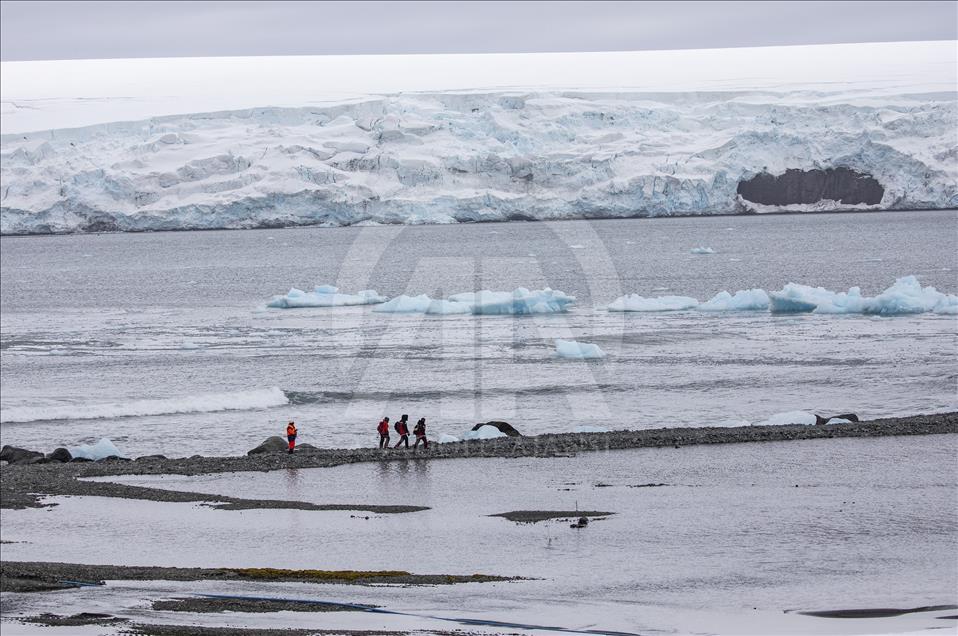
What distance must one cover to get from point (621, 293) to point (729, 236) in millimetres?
53333

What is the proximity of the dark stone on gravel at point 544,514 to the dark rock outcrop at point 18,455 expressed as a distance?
38.2ft

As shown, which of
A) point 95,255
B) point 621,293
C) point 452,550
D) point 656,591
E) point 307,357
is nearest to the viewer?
point 656,591

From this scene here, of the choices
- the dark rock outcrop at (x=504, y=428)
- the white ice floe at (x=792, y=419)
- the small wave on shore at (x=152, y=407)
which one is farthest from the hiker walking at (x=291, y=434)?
the white ice floe at (x=792, y=419)

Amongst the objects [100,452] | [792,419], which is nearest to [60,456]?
[100,452]

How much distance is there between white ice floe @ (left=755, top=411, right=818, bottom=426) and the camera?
84.4ft

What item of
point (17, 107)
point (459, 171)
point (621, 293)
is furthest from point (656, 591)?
point (17, 107)

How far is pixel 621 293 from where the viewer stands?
6412 centimetres

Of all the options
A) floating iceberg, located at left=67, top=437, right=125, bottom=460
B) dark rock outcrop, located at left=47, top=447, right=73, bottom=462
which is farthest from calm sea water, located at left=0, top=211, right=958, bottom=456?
dark rock outcrop, located at left=47, top=447, right=73, bottom=462

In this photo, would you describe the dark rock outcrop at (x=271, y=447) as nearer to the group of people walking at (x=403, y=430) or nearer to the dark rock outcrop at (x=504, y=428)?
the group of people walking at (x=403, y=430)

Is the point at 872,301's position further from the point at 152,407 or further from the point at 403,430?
the point at 403,430

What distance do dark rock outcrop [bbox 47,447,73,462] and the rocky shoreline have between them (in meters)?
0.43

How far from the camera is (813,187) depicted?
122 metres

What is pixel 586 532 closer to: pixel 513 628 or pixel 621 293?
pixel 513 628

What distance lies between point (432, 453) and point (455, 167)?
3345 inches
